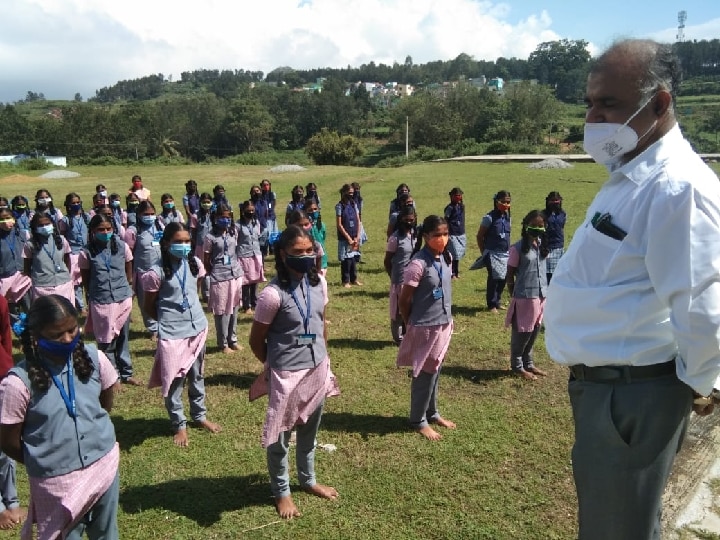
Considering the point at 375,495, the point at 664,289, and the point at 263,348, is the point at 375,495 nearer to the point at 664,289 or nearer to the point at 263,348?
the point at 263,348

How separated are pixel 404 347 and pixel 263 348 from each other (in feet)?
5.19

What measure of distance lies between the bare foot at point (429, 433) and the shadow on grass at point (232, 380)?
2.27 meters

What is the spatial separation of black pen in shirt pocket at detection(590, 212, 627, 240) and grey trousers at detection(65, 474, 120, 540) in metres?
2.84

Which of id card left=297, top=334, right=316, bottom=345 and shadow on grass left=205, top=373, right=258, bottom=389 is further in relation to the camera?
shadow on grass left=205, top=373, right=258, bottom=389

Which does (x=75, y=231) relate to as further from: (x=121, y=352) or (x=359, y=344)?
(x=359, y=344)

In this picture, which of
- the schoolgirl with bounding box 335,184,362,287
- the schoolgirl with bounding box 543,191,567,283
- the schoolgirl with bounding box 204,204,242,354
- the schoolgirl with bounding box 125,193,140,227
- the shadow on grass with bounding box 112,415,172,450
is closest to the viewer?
the shadow on grass with bounding box 112,415,172,450

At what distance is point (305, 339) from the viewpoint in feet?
13.1

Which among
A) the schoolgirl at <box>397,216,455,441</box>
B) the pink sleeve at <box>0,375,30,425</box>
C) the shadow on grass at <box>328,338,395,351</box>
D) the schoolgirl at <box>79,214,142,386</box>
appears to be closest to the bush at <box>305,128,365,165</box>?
the shadow on grass at <box>328,338,395,351</box>

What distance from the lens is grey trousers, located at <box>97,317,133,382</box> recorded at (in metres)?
6.40

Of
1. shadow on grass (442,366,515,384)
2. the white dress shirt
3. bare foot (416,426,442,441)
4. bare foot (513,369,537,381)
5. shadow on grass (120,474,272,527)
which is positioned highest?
the white dress shirt

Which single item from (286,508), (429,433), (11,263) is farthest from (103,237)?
(429,433)

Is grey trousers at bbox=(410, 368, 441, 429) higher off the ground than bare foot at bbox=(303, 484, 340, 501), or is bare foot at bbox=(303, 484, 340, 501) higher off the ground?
grey trousers at bbox=(410, 368, 441, 429)

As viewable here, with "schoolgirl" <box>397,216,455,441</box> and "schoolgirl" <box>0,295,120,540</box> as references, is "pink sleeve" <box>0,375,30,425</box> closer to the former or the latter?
"schoolgirl" <box>0,295,120,540</box>

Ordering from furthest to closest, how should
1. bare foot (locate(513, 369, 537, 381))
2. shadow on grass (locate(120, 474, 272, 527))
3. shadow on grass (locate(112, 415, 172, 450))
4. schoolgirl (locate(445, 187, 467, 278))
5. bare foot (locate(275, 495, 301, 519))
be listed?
schoolgirl (locate(445, 187, 467, 278)) → bare foot (locate(513, 369, 537, 381)) → shadow on grass (locate(112, 415, 172, 450)) → shadow on grass (locate(120, 474, 272, 527)) → bare foot (locate(275, 495, 301, 519))
